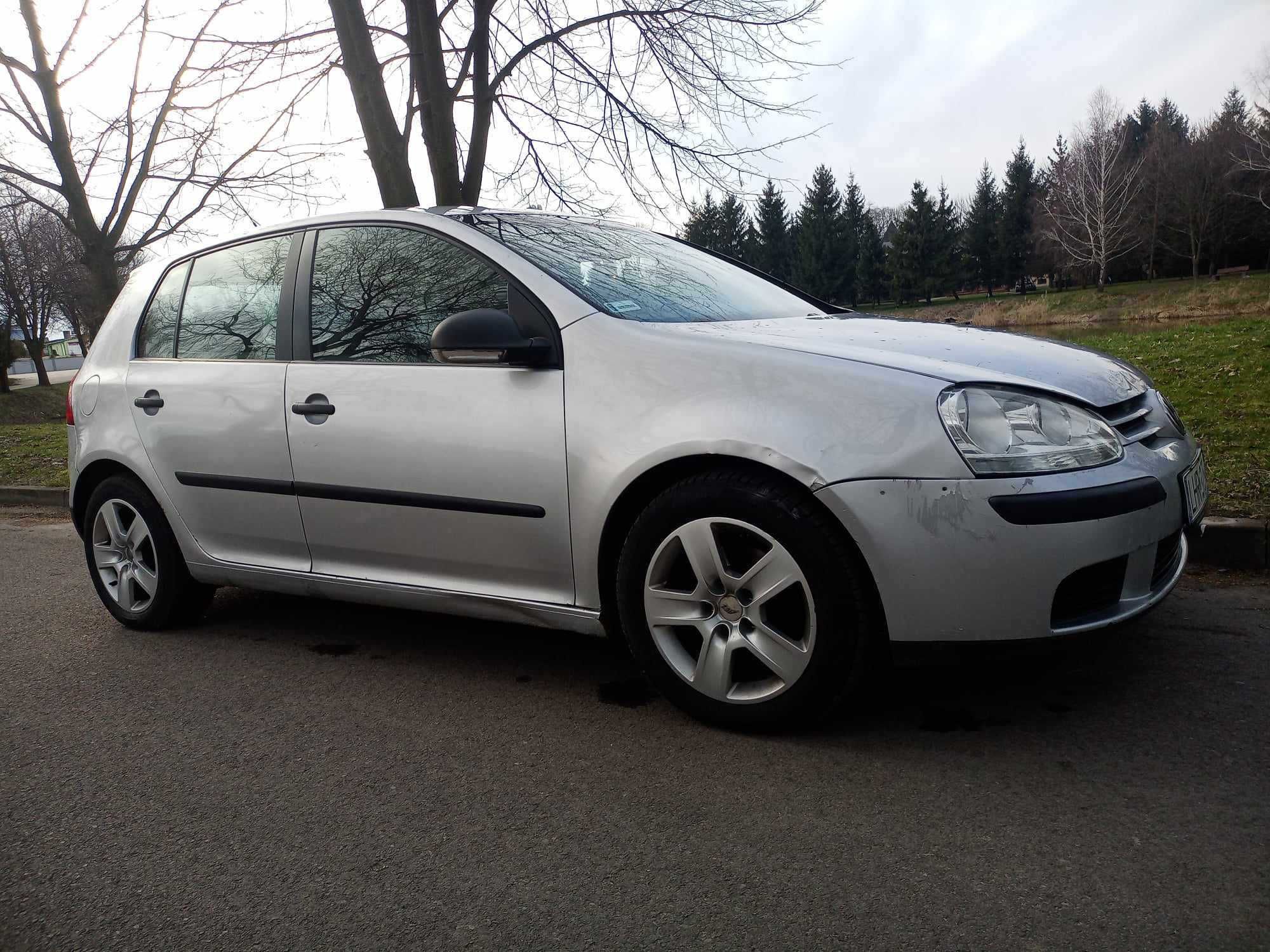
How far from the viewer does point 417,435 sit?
3221 millimetres

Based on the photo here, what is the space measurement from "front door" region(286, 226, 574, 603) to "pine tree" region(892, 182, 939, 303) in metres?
68.4

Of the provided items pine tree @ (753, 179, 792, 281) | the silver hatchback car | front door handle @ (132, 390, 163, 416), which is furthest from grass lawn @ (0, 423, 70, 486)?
pine tree @ (753, 179, 792, 281)

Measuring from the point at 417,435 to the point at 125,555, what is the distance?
187 cm

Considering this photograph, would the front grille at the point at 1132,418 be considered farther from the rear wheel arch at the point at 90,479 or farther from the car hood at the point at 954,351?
the rear wheel arch at the point at 90,479

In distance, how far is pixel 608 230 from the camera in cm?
395

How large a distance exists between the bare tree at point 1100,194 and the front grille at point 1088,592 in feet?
183

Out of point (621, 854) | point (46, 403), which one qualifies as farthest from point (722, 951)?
point (46, 403)

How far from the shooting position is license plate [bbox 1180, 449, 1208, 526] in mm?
2785

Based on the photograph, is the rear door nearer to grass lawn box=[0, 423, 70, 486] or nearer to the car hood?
the car hood

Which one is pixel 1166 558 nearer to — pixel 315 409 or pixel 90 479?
pixel 315 409

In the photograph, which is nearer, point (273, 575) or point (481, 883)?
point (481, 883)

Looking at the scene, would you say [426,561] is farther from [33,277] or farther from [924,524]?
[33,277]

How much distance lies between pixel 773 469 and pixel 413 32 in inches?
259

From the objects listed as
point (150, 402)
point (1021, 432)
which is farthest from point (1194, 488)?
point (150, 402)
